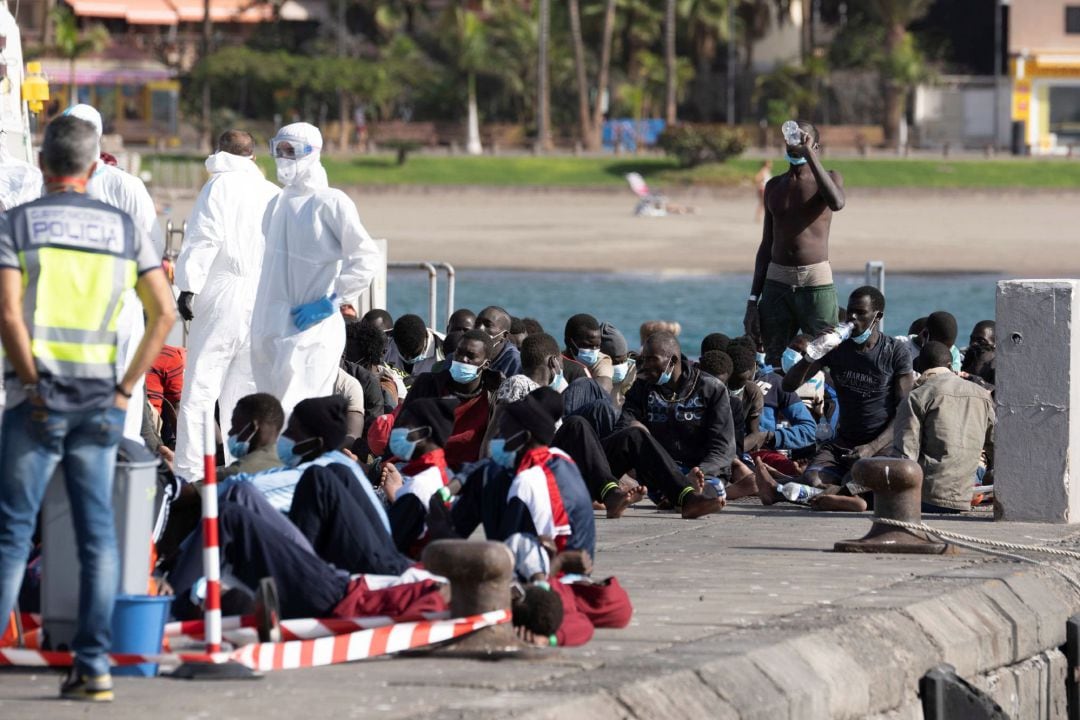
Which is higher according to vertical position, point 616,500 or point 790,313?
point 790,313

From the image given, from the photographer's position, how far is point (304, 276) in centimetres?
1094

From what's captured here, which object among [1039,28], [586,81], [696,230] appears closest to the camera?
[696,230]

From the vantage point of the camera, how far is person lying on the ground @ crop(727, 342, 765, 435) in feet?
44.2

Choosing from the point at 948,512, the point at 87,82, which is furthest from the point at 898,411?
the point at 87,82

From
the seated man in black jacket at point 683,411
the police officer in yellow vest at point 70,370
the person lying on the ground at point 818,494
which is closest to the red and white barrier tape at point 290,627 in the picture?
the police officer in yellow vest at point 70,370

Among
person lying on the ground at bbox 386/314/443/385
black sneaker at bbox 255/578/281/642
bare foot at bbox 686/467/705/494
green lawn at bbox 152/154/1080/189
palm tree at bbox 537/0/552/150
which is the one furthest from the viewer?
palm tree at bbox 537/0/552/150

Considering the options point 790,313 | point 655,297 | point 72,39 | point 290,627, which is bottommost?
point 655,297

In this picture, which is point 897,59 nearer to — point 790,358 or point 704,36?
point 704,36

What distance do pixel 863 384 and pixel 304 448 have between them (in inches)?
208

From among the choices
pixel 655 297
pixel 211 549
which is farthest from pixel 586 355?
pixel 655 297

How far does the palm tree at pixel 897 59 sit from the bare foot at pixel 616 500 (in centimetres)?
6423

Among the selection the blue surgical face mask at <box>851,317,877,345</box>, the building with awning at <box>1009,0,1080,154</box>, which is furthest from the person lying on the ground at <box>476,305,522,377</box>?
the building with awning at <box>1009,0,1080,154</box>

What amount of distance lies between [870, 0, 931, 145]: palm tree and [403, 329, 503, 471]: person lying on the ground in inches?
2534

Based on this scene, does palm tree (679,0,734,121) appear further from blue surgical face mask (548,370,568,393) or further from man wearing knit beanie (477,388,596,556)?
man wearing knit beanie (477,388,596,556)
